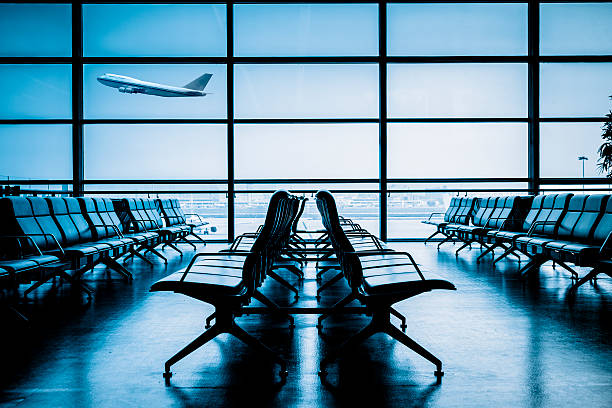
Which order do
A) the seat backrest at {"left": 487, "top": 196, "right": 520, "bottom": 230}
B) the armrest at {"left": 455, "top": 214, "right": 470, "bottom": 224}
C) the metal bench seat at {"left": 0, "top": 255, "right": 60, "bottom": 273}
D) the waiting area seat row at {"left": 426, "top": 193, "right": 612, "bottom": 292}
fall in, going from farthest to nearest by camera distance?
the armrest at {"left": 455, "top": 214, "right": 470, "bottom": 224}
the seat backrest at {"left": 487, "top": 196, "right": 520, "bottom": 230}
the waiting area seat row at {"left": 426, "top": 193, "right": 612, "bottom": 292}
the metal bench seat at {"left": 0, "top": 255, "right": 60, "bottom": 273}

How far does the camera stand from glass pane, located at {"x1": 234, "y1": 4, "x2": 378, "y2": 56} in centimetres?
758

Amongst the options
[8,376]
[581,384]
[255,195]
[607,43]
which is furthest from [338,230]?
[607,43]

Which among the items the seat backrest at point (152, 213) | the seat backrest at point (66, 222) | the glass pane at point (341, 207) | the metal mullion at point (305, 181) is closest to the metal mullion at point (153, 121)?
the metal mullion at point (305, 181)

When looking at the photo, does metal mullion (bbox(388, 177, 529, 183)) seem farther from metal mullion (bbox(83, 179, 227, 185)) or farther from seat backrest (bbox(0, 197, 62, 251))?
seat backrest (bbox(0, 197, 62, 251))

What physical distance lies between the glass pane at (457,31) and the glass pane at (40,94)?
5883 millimetres

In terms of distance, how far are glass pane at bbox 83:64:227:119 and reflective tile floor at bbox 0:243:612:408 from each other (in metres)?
4.84

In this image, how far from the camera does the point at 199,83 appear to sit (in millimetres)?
7484

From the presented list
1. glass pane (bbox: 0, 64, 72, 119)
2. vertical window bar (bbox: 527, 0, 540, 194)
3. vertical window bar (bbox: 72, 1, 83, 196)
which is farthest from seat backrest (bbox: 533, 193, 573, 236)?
glass pane (bbox: 0, 64, 72, 119)

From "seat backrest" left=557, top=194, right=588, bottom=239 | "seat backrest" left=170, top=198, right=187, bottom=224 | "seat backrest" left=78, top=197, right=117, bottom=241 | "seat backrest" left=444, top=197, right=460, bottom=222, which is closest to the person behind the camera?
"seat backrest" left=557, top=194, right=588, bottom=239

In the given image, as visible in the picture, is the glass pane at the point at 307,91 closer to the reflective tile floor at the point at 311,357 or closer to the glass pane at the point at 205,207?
the glass pane at the point at 205,207

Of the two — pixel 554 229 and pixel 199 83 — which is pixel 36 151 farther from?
pixel 554 229

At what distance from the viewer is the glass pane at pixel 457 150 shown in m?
7.54

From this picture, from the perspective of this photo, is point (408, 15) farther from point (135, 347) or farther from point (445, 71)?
point (135, 347)

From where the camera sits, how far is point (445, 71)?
771 centimetres
